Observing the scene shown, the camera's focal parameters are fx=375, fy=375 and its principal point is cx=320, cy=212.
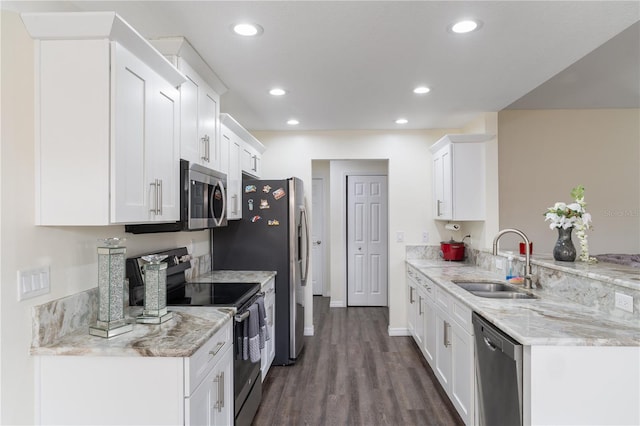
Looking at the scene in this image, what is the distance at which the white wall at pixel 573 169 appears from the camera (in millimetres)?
4219

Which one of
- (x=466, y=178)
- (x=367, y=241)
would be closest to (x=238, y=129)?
(x=466, y=178)

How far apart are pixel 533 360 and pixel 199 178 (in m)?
2.00

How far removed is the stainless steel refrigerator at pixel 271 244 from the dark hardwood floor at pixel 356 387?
400 mm

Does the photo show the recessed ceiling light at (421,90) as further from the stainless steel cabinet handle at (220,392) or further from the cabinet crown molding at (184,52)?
the stainless steel cabinet handle at (220,392)

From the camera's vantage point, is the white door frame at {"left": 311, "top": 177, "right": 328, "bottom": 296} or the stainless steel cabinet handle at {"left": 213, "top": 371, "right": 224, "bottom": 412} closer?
the stainless steel cabinet handle at {"left": 213, "top": 371, "right": 224, "bottom": 412}

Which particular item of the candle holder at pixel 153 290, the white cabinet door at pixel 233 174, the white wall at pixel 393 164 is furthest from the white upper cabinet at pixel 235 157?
the candle holder at pixel 153 290

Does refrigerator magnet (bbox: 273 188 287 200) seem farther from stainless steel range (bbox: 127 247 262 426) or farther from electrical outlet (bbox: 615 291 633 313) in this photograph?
electrical outlet (bbox: 615 291 633 313)

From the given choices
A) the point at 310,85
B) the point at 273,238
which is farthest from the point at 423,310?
the point at 310,85

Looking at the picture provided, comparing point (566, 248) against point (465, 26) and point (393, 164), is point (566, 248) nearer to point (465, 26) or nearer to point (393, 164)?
point (465, 26)

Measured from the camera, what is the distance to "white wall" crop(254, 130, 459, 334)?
452cm

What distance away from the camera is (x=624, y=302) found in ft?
6.26

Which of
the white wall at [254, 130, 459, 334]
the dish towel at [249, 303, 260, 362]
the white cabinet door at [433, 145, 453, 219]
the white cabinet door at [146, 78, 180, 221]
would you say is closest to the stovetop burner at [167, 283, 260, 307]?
the dish towel at [249, 303, 260, 362]

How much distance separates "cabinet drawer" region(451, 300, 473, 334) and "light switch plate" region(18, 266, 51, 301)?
7.34 feet

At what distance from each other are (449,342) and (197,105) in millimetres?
2419
